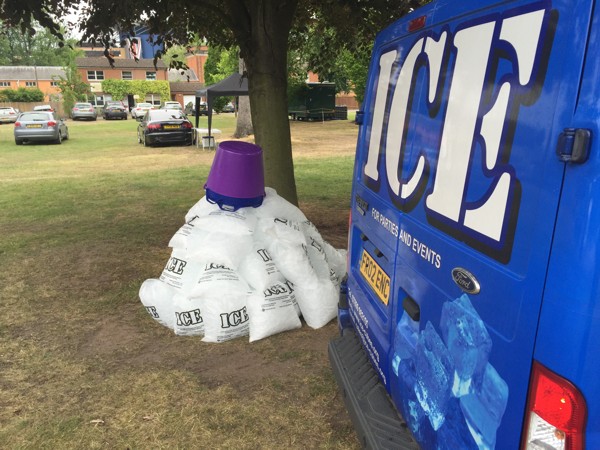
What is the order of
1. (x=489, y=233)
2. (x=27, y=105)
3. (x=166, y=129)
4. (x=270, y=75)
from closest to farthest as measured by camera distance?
(x=489, y=233) → (x=270, y=75) → (x=166, y=129) → (x=27, y=105)

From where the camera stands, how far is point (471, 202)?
161cm

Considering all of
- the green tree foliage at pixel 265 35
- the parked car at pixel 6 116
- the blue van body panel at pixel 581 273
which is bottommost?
the parked car at pixel 6 116

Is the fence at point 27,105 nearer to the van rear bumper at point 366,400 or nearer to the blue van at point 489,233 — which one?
the van rear bumper at point 366,400

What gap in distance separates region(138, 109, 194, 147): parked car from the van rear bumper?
17.9 m

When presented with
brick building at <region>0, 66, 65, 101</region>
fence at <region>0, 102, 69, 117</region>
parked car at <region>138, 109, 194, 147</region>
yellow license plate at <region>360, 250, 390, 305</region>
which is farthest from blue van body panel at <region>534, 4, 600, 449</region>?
brick building at <region>0, 66, 65, 101</region>

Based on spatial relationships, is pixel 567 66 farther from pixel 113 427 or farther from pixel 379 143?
pixel 113 427

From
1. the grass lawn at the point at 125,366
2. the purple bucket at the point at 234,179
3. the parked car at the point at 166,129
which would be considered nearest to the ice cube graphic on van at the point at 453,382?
the grass lawn at the point at 125,366

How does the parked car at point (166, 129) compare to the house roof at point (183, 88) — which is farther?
the house roof at point (183, 88)

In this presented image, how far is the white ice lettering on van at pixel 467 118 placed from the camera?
142cm

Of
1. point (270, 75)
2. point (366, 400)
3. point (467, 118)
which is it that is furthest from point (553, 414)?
point (270, 75)

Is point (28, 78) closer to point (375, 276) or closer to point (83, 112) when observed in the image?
point (83, 112)

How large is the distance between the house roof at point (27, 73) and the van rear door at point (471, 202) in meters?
89.2

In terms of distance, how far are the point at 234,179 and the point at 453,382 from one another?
2.89 meters

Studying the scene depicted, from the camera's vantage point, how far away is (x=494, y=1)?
5.04ft
